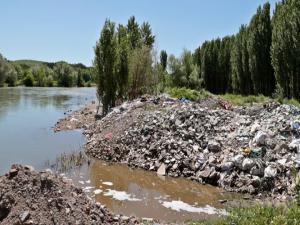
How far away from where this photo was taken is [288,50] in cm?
2592

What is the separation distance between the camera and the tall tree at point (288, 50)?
24.7 meters

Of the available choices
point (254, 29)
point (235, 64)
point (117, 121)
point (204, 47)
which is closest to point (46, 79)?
point (204, 47)

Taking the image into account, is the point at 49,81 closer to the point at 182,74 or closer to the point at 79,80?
the point at 79,80

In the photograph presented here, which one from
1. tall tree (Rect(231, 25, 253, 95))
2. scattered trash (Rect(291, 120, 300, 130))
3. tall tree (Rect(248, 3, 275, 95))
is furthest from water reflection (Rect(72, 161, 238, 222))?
tall tree (Rect(231, 25, 253, 95))

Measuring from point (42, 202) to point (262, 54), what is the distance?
30808mm

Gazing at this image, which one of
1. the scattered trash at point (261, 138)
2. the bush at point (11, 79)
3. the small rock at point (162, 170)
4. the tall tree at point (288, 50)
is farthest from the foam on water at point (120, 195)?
the bush at point (11, 79)

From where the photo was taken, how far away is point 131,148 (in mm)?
13203

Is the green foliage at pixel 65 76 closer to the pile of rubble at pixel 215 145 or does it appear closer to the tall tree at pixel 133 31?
the tall tree at pixel 133 31

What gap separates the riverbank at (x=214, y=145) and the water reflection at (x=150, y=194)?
0.57 metres

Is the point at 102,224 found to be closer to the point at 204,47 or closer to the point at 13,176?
the point at 13,176

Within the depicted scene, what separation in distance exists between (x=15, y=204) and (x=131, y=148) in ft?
25.6

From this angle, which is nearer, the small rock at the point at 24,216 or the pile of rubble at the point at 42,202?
the small rock at the point at 24,216

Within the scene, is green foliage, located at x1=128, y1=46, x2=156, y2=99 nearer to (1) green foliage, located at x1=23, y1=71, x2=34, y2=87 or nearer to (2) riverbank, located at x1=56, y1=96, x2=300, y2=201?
(2) riverbank, located at x1=56, y1=96, x2=300, y2=201

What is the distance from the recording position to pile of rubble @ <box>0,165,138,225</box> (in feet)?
17.6
